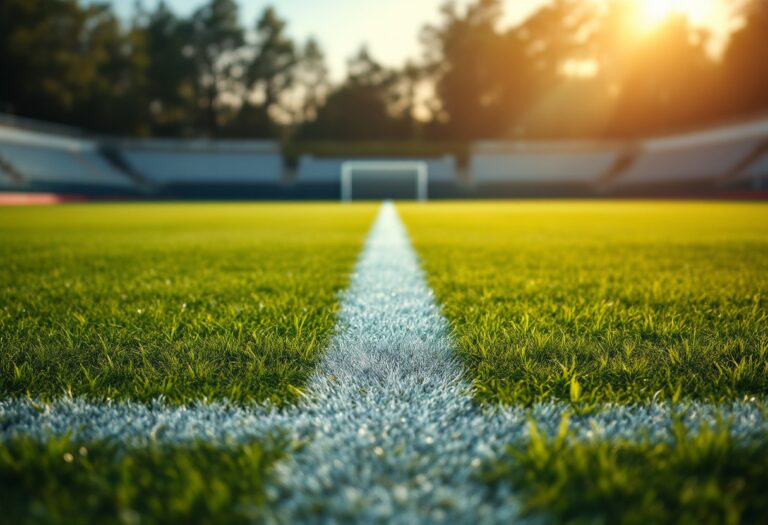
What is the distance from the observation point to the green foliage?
69 centimetres

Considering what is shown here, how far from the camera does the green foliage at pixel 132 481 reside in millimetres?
693

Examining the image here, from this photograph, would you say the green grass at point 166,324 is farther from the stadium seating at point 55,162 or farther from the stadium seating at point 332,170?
the stadium seating at point 332,170

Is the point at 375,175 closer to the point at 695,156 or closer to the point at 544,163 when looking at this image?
the point at 544,163

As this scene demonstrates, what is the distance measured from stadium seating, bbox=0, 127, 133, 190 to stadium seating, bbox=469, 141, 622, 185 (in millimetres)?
23521

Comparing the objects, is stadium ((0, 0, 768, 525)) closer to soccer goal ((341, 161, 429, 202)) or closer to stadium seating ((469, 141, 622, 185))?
soccer goal ((341, 161, 429, 202))

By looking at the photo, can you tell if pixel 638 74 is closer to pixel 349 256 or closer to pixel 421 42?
pixel 421 42

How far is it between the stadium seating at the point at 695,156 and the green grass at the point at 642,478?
32473 millimetres

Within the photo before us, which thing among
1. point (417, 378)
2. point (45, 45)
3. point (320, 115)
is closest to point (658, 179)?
point (320, 115)

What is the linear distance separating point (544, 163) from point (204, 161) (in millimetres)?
23614

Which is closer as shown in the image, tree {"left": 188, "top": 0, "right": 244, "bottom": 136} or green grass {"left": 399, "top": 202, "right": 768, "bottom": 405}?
green grass {"left": 399, "top": 202, "right": 768, "bottom": 405}

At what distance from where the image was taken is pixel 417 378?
49.3 inches

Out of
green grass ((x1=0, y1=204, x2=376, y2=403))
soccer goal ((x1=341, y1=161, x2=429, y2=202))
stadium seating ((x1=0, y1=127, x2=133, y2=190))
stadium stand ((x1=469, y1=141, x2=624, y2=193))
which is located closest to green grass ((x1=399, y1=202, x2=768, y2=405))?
green grass ((x1=0, y1=204, x2=376, y2=403))

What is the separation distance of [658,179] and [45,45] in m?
41.0

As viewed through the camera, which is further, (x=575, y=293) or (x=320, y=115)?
(x=320, y=115)
